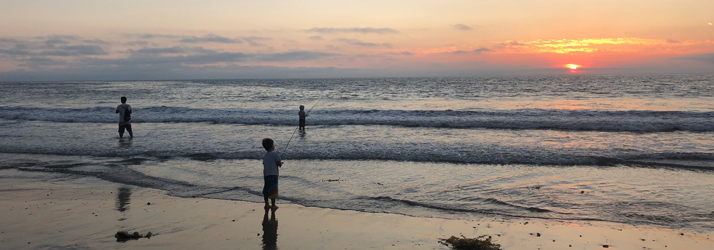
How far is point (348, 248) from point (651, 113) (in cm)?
2380

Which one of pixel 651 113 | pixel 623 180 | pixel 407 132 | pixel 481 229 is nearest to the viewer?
pixel 481 229

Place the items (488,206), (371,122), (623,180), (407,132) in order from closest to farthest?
(488,206), (623,180), (407,132), (371,122)

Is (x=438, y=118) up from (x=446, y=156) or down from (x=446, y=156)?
up

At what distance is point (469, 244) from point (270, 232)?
2.42 meters

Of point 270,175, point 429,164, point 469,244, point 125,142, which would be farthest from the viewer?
point 125,142

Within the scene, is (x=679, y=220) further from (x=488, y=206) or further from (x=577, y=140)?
(x=577, y=140)

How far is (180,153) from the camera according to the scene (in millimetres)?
11906

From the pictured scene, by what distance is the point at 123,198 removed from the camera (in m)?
6.98

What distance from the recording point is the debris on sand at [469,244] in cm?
470

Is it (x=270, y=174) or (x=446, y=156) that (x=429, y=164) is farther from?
(x=270, y=174)

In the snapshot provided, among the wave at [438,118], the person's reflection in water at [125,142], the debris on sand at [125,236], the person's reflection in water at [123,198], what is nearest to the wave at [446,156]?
the person's reflection in water at [125,142]

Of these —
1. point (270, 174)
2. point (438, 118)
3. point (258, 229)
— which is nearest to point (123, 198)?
point (270, 174)

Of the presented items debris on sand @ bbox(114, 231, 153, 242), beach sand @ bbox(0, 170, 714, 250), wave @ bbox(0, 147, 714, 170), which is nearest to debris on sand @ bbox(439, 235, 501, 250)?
beach sand @ bbox(0, 170, 714, 250)

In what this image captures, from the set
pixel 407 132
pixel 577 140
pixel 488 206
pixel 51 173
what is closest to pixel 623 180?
pixel 488 206
